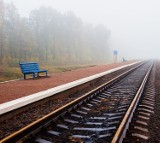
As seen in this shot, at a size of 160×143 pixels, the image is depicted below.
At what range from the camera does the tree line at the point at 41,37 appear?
50500mm

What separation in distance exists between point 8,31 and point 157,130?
50.4 meters

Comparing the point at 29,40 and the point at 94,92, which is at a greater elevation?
the point at 29,40

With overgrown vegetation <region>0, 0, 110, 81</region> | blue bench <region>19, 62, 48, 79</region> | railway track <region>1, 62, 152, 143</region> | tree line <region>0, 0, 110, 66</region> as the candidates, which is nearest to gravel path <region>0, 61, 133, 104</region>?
blue bench <region>19, 62, 48, 79</region>

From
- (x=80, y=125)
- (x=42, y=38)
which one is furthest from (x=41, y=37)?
(x=80, y=125)

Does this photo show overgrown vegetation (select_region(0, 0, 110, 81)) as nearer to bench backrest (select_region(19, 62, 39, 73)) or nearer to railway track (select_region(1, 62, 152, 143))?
bench backrest (select_region(19, 62, 39, 73))

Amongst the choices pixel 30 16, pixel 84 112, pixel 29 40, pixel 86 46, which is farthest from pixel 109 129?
pixel 86 46

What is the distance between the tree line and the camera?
5050 cm

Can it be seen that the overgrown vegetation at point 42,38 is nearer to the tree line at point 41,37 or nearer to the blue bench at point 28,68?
the tree line at point 41,37

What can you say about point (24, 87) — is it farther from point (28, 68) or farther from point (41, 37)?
point (41, 37)

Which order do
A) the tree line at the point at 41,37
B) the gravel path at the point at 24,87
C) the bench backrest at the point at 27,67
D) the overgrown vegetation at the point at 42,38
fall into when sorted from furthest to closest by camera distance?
1. the tree line at the point at 41,37
2. the overgrown vegetation at the point at 42,38
3. the bench backrest at the point at 27,67
4. the gravel path at the point at 24,87

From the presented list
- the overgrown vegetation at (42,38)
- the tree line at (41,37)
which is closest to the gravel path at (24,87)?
the overgrown vegetation at (42,38)

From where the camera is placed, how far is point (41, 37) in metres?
59.0

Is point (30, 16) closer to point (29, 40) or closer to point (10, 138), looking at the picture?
point (29, 40)

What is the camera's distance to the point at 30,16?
5900 centimetres
